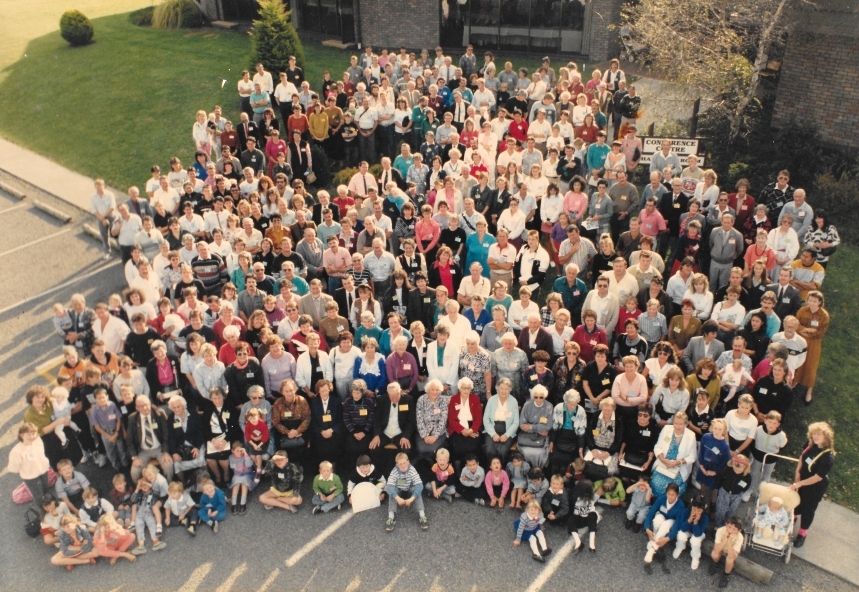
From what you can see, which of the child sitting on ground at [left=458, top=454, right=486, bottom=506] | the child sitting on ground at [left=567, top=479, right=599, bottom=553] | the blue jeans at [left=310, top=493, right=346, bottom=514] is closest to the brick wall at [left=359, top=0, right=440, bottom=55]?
the child sitting on ground at [left=458, top=454, right=486, bottom=506]

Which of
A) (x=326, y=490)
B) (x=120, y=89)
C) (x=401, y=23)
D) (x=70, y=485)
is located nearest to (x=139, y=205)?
(x=70, y=485)

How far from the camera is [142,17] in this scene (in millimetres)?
29297

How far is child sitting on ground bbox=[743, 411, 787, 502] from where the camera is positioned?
874 cm

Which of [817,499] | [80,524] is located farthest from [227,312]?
[817,499]

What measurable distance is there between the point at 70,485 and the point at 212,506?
182cm

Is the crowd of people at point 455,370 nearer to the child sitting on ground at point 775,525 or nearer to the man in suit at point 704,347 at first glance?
the man in suit at point 704,347

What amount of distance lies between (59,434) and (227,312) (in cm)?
Result: 257

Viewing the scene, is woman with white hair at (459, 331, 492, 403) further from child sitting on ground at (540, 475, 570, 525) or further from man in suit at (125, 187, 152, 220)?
man in suit at (125, 187, 152, 220)

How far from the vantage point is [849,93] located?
15500mm

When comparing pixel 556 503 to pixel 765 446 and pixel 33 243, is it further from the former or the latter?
pixel 33 243

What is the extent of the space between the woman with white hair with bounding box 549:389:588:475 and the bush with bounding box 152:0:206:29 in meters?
24.1

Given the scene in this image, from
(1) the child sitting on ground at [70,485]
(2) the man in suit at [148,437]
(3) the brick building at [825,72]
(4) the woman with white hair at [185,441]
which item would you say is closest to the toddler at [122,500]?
(2) the man in suit at [148,437]

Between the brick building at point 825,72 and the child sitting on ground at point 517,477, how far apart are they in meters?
11.1

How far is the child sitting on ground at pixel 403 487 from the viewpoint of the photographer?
9.29m
